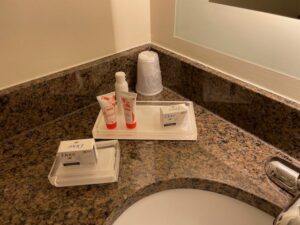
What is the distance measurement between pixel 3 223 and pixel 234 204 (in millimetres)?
504

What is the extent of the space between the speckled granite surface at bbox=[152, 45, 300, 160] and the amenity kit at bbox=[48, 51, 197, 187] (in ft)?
0.17

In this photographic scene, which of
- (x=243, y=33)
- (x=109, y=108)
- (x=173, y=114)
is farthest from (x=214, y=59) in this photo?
(x=109, y=108)

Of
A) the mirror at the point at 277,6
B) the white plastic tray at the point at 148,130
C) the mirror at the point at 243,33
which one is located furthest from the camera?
the white plastic tray at the point at 148,130

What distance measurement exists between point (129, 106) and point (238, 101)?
29 centimetres

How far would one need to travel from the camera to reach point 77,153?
0.58 metres

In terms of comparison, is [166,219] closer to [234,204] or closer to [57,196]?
[234,204]

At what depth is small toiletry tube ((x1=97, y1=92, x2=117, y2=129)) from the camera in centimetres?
68

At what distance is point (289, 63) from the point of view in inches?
24.5

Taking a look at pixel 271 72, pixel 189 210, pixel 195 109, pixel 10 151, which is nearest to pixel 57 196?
pixel 10 151

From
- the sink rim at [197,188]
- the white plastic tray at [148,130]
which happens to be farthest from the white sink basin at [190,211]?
the white plastic tray at [148,130]

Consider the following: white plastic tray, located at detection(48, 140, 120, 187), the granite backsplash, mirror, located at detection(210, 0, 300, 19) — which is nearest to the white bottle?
the granite backsplash

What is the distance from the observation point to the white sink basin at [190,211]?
0.62m

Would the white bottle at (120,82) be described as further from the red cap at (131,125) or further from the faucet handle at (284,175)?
the faucet handle at (284,175)

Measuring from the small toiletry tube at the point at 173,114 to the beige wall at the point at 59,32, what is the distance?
0.98ft
